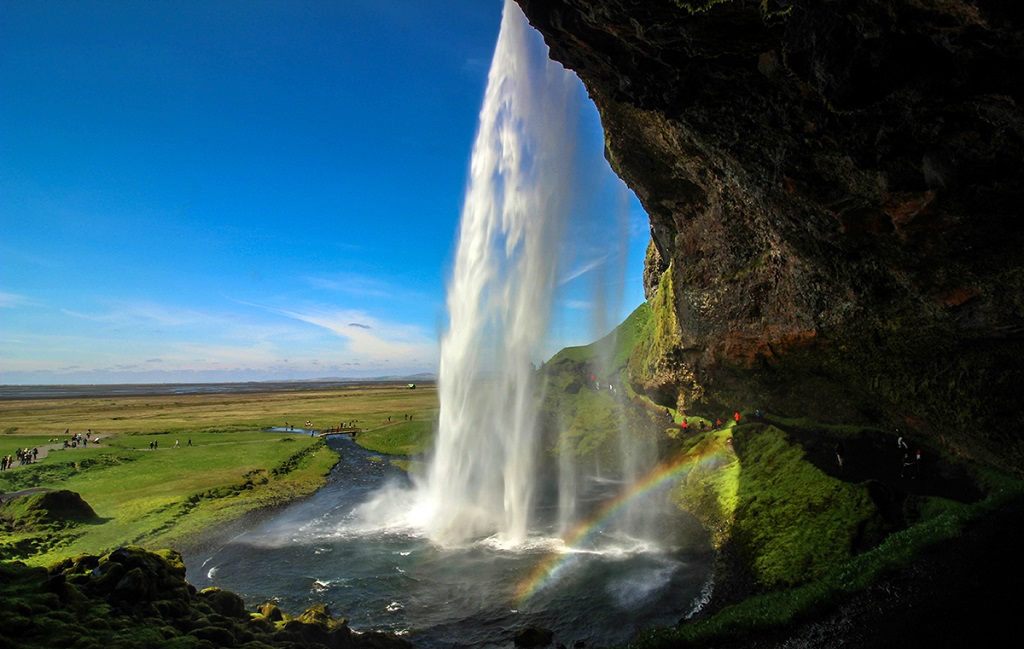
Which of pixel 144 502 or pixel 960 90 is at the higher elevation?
pixel 960 90

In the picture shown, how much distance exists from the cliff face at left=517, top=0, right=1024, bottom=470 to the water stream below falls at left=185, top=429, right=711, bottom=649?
40.1ft

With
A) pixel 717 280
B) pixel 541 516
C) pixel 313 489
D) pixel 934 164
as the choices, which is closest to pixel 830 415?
pixel 717 280

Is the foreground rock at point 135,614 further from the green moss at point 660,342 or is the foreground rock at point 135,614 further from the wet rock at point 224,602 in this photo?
the green moss at point 660,342

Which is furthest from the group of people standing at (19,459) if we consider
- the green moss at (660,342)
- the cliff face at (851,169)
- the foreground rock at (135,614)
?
the green moss at (660,342)

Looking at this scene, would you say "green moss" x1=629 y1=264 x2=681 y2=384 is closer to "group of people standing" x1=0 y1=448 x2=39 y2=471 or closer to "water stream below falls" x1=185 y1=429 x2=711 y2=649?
"water stream below falls" x1=185 y1=429 x2=711 y2=649

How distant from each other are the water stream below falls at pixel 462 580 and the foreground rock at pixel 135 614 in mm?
2813

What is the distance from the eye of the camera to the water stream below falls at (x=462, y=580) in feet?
53.6

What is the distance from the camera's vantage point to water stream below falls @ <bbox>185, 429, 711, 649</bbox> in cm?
1634

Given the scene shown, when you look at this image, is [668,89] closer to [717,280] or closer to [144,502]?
[717,280]

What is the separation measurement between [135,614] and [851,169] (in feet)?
77.4

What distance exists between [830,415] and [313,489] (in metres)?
38.8

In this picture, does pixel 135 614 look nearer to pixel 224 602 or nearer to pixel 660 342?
pixel 224 602

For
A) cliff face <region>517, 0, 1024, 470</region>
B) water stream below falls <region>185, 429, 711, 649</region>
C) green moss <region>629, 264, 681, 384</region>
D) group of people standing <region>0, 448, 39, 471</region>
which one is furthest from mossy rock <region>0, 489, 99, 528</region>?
green moss <region>629, 264, 681, 384</region>

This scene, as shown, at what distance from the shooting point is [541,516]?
92.5 ft
